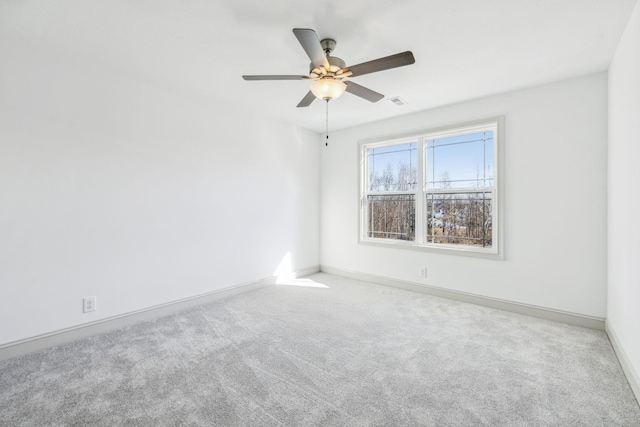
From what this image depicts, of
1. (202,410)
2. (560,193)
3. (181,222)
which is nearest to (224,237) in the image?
(181,222)

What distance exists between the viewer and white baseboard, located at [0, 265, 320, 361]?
2449 mm

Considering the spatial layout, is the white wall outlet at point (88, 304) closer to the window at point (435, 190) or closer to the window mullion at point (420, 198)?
the window at point (435, 190)

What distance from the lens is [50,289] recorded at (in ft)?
8.57

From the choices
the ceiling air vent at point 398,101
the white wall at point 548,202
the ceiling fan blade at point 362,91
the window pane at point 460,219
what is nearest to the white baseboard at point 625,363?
the white wall at point 548,202

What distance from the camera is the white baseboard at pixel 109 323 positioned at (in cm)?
245

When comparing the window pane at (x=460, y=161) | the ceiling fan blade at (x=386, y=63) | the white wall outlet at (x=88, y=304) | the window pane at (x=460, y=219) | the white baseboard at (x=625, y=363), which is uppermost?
the ceiling fan blade at (x=386, y=63)

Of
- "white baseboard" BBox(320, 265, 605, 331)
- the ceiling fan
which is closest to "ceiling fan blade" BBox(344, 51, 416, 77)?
the ceiling fan

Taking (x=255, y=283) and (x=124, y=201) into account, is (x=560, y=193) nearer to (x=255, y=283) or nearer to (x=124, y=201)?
(x=255, y=283)

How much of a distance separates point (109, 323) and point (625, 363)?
→ 434 centimetres

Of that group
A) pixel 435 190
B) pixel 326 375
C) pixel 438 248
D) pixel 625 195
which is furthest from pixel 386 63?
pixel 438 248

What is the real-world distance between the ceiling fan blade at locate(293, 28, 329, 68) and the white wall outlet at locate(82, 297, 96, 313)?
290cm

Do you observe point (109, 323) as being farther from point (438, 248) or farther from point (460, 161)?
point (460, 161)

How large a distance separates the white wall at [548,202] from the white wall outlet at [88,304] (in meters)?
3.85

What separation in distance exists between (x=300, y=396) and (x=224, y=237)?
247 cm
